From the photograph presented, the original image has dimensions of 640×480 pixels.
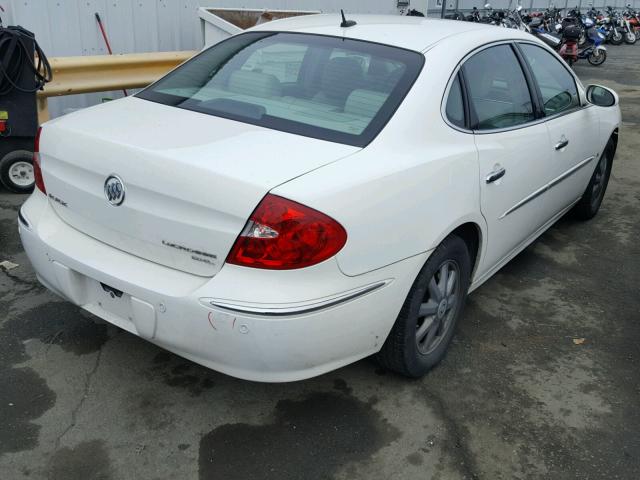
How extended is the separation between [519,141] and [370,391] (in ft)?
4.97

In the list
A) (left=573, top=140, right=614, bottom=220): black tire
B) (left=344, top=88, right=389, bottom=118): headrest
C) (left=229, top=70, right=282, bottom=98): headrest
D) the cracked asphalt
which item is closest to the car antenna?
(left=229, top=70, right=282, bottom=98): headrest

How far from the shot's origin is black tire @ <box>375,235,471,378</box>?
2.75 metres

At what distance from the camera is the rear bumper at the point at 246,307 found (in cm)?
226

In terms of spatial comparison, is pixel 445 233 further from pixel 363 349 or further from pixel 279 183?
pixel 279 183

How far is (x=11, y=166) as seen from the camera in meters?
5.16

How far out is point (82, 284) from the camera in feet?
8.79

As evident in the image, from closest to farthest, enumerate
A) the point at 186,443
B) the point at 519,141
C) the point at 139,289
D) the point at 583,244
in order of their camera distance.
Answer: the point at 139,289 → the point at 186,443 → the point at 519,141 → the point at 583,244

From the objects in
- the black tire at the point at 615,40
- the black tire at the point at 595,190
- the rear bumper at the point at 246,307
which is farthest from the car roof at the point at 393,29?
the black tire at the point at 615,40

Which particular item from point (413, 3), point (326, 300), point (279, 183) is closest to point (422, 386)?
point (326, 300)

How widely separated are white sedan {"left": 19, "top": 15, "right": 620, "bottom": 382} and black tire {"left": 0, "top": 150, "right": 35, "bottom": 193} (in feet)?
7.57

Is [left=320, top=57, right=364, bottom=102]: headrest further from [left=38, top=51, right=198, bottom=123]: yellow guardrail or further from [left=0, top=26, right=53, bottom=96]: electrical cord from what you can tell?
[left=38, top=51, right=198, bottom=123]: yellow guardrail

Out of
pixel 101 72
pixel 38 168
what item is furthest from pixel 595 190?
pixel 101 72


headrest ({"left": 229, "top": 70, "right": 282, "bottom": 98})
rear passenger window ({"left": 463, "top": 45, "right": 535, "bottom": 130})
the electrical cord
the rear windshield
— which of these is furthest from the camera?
the electrical cord

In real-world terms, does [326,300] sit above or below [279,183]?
below
